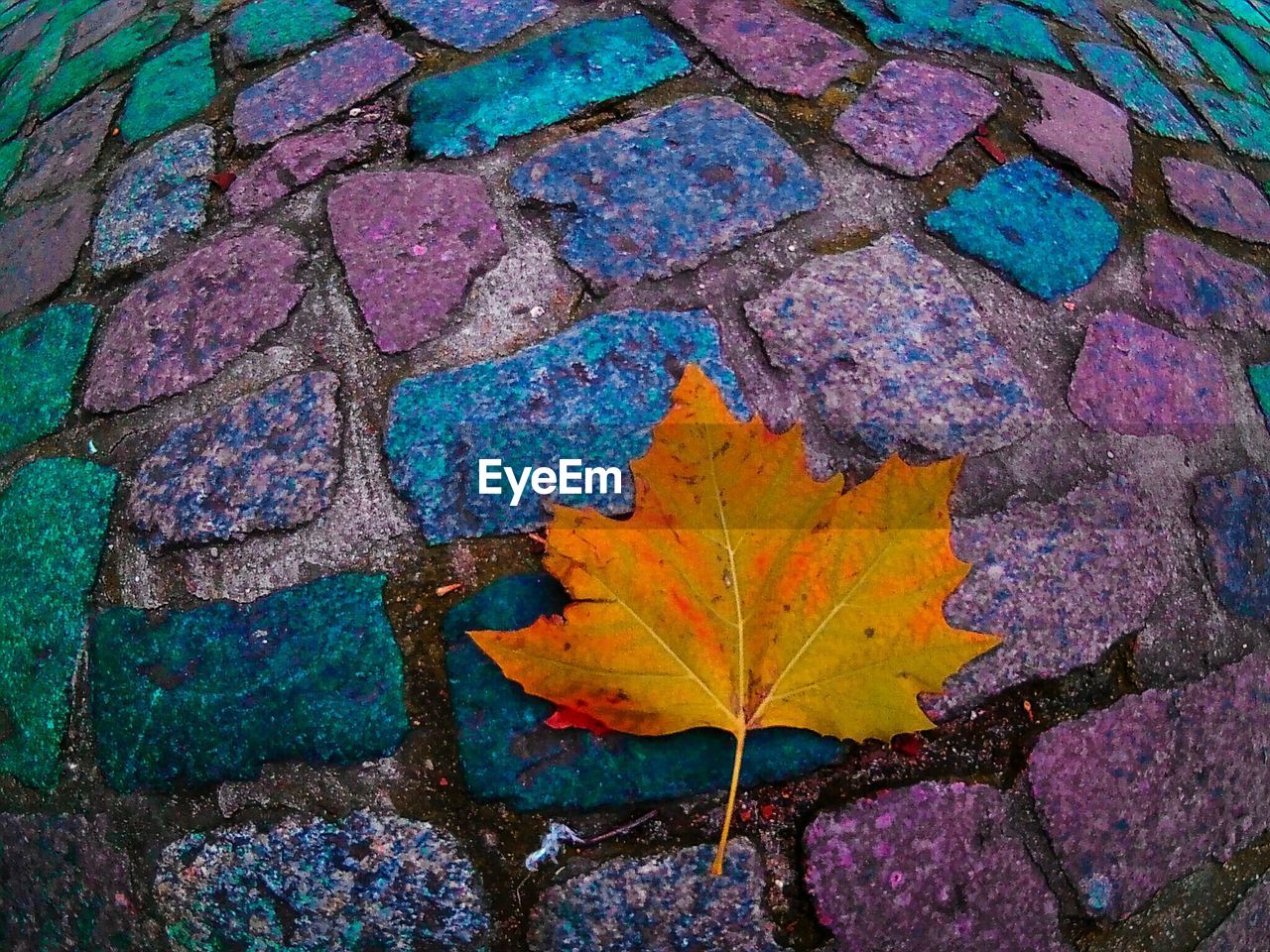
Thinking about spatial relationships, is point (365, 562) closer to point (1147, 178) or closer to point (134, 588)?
point (134, 588)

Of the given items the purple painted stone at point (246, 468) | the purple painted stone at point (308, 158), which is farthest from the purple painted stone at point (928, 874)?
the purple painted stone at point (308, 158)

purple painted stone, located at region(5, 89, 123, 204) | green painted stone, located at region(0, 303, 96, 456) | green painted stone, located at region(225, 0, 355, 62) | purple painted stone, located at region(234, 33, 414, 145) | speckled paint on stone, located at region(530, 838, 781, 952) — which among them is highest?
green painted stone, located at region(225, 0, 355, 62)

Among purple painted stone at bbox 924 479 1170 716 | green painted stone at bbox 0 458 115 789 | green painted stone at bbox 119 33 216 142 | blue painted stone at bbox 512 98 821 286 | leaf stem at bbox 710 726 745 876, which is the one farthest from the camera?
green painted stone at bbox 119 33 216 142

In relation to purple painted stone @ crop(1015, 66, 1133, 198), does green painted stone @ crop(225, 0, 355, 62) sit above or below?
above

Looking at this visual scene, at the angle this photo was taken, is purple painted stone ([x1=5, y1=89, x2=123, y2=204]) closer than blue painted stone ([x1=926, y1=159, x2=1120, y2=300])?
No

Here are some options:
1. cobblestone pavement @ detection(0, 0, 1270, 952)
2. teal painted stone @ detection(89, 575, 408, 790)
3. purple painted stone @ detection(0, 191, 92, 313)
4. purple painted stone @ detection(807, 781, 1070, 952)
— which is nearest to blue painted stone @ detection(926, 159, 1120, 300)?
cobblestone pavement @ detection(0, 0, 1270, 952)

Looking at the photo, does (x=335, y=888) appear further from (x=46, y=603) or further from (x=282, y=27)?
(x=282, y=27)

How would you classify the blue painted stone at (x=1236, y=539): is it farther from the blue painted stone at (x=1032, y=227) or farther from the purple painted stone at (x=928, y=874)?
the purple painted stone at (x=928, y=874)

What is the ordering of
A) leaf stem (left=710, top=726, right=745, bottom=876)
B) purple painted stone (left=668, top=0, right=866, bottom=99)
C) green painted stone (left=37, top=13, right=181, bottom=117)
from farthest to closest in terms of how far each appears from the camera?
1. green painted stone (left=37, top=13, right=181, bottom=117)
2. purple painted stone (left=668, top=0, right=866, bottom=99)
3. leaf stem (left=710, top=726, right=745, bottom=876)

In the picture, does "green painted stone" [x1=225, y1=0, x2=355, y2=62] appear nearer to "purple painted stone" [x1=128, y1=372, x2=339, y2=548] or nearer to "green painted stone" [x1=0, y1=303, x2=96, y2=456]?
"green painted stone" [x1=0, y1=303, x2=96, y2=456]
